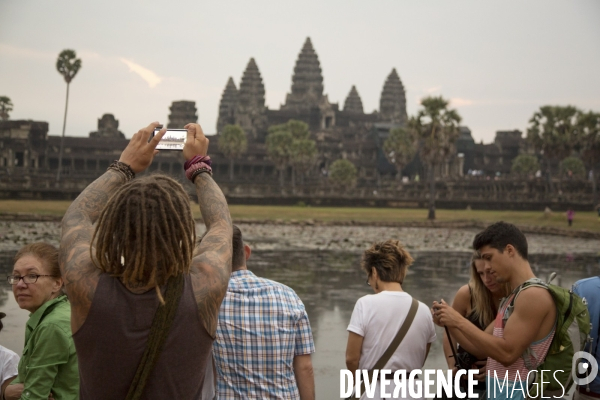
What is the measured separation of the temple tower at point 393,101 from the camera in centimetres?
12431

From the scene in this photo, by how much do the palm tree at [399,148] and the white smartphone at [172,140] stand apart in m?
82.6

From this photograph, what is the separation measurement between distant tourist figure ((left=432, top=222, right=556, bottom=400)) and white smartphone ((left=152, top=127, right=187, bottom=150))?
174 centimetres

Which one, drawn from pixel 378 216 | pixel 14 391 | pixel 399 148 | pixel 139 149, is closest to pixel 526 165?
pixel 399 148

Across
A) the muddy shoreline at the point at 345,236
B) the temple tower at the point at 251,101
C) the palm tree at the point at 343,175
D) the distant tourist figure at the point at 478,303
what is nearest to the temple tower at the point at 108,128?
the temple tower at the point at 251,101

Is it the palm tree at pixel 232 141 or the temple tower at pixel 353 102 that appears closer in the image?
the palm tree at pixel 232 141

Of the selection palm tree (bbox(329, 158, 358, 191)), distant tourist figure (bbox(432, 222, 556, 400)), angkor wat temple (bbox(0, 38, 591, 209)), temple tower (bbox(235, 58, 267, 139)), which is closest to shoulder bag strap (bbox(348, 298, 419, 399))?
distant tourist figure (bbox(432, 222, 556, 400))

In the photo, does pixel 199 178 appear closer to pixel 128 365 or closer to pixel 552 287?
pixel 128 365

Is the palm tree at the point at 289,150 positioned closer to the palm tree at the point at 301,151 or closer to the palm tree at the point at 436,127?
the palm tree at the point at 301,151

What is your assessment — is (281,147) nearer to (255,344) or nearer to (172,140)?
(255,344)

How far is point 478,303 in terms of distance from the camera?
16.8 ft

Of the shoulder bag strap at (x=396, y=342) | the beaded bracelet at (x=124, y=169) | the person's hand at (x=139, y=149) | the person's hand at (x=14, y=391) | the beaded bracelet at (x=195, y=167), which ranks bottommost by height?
the person's hand at (x=14, y=391)

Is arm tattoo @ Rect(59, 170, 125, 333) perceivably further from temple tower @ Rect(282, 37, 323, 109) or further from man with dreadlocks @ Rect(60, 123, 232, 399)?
temple tower @ Rect(282, 37, 323, 109)

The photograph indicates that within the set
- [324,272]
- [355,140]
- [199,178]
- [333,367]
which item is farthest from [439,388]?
[355,140]

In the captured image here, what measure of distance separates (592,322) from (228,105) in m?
125
